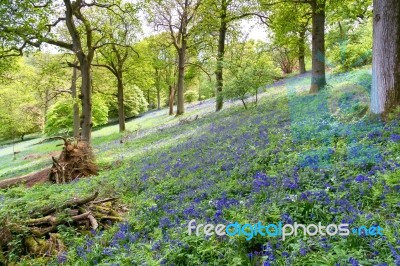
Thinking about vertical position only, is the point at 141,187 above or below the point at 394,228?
below

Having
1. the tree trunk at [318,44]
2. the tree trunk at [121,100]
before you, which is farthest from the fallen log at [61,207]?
the tree trunk at [121,100]

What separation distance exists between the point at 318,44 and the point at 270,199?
12333 mm

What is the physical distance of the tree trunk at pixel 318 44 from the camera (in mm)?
14164

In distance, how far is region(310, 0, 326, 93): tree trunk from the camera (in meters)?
14.2

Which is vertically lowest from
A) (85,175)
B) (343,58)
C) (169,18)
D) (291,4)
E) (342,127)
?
(85,175)

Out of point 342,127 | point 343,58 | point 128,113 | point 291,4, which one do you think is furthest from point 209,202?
point 128,113

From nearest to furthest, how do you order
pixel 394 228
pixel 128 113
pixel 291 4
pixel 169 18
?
pixel 394 228, pixel 291 4, pixel 169 18, pixel 128 113

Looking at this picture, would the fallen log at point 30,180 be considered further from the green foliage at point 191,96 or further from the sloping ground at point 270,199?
the green foliage at point 191,96

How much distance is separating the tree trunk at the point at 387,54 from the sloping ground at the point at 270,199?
63 centimetres

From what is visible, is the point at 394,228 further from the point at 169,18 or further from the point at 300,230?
the point at 169,18

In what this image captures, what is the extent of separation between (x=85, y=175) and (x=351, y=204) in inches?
386

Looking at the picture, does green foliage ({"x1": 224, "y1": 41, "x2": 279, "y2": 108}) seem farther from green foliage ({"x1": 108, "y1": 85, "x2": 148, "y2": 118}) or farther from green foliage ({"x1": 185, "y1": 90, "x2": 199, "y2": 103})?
green foliage ({"x1": 185, "y1": 90, "x2": 199, "y2": 103})

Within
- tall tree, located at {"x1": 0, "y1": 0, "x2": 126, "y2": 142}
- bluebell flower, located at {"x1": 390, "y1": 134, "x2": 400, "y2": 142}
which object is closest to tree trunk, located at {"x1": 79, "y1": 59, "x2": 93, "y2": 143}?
tall tree, located at {"x1": 0, "y1": 0, "x2": 126, "y2": 142}

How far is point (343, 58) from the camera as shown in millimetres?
21734
